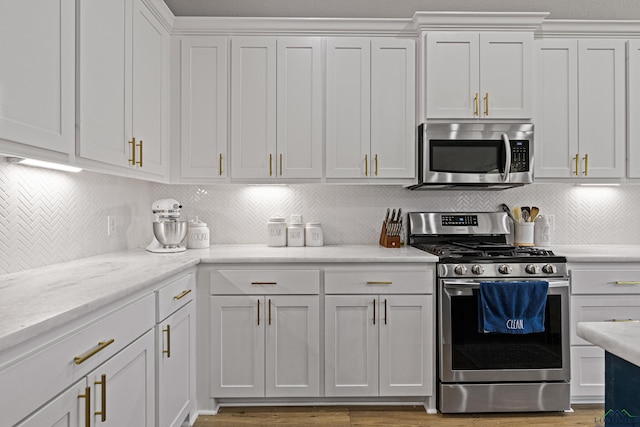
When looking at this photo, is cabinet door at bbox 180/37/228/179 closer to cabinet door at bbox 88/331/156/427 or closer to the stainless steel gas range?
cabinet door at bbox 88/331/156/427

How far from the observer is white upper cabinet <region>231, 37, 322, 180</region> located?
2.97 m

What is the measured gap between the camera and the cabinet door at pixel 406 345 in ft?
8.67

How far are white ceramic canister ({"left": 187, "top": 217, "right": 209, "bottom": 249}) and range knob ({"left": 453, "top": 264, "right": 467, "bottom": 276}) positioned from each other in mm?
1662

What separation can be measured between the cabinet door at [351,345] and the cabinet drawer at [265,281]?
0.56 ft

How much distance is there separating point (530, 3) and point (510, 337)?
7.50 feet

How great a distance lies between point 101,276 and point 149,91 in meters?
1.23

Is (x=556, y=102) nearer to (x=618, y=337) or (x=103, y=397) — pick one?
(x=618, y=337)

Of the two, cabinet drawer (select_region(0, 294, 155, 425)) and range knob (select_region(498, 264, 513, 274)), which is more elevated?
range knob (select_region(498, 264, 513, 274))

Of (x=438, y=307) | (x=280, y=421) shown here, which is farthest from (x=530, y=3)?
(x=280, y=421)

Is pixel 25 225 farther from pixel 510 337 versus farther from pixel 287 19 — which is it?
pixel 510 337

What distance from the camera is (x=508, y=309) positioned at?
8.32 feet

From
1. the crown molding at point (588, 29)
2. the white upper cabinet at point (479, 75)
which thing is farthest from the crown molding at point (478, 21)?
the crown molding at point (588, 29)

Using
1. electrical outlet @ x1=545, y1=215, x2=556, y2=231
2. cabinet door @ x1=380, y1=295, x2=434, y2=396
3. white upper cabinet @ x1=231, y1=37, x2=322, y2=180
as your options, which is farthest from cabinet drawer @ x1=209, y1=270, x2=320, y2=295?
electrical outlet @ x1=545, y1=215, x2=556, y2=231

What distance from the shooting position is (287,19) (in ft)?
9.71
